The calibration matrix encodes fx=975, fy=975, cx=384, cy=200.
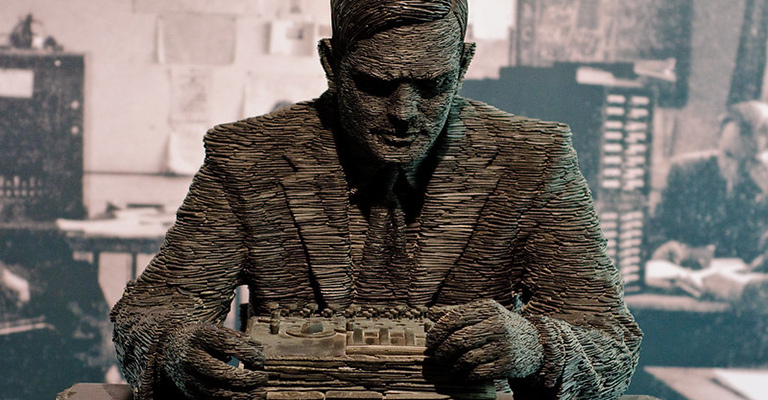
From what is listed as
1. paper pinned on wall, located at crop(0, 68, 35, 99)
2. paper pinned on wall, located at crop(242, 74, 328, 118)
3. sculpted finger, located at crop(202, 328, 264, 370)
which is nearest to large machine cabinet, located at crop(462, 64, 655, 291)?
paper pinned on wall, located at crop(242, 74, 328, 118)

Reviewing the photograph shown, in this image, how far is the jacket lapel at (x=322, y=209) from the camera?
9.30 ft

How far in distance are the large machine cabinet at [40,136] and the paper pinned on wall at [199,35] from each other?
39cm

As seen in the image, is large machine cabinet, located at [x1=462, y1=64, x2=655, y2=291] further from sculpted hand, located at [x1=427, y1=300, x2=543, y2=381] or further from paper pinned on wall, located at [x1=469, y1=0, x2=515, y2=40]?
sculpted hand, located at [x1=427, y1=300, x2=543, y2=381]

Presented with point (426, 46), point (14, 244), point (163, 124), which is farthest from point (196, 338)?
point (14, 244)

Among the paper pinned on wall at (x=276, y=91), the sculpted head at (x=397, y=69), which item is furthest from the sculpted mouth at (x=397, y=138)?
the paper pinned on wall at (x=276, y=91)

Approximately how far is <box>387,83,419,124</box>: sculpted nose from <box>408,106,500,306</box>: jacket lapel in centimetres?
32

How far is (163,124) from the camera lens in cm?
420

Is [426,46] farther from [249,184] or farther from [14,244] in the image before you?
[14,244]

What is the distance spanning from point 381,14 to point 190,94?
6.18 ft

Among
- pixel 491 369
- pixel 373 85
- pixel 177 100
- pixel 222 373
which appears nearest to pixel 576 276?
pixel 491 369

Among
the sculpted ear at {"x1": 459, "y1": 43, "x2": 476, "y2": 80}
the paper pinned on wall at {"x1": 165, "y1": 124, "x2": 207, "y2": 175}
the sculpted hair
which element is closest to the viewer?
the sculpted hair

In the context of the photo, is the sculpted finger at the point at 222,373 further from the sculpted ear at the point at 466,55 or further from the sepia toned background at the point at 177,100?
the sepia toned background at the point at 177,100

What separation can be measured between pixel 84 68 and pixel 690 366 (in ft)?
10.2

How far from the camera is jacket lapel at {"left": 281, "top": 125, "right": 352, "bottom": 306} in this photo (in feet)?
9.30
